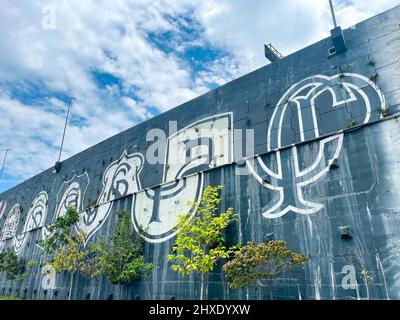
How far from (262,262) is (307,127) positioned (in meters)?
6.70

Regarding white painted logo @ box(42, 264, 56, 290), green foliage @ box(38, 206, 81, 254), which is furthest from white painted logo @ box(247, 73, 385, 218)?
white painted logo @ box(42, 264, 56, 290)

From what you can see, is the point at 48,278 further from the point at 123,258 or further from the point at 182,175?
the point at 182,175

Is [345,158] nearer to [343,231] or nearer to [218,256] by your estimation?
[343,231]

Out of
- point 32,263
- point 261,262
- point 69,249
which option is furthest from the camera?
point 32,263

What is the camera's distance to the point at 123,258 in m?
16.3

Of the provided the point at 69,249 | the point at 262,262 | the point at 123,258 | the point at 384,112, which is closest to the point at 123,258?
the point at 123,258

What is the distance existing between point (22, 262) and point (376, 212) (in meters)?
29.8

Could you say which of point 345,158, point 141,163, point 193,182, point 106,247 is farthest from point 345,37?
point 106,247

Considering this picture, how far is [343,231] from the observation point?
10.4 m

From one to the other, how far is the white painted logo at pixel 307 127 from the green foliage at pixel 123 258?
7.72 meters

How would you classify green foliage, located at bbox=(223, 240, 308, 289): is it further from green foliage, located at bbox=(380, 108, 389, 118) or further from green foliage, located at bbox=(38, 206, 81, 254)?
green foliage, located at bbox=(38, 206, 81, 254)

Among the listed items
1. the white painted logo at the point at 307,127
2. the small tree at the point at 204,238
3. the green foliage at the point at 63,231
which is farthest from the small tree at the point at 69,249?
the white painted logo at the point at 307,127

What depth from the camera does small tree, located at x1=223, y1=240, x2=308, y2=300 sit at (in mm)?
10086
